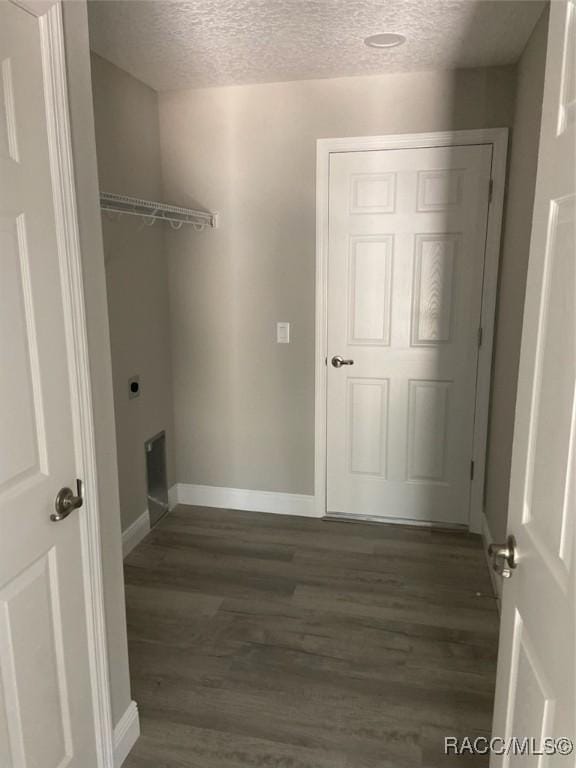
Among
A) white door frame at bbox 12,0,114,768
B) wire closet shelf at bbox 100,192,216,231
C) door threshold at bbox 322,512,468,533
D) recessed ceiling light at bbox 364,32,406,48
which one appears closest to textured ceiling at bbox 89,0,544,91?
recessed ceiling light at bbox 364,32,406,48

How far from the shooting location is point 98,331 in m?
1.62

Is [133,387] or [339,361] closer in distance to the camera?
[133,387]

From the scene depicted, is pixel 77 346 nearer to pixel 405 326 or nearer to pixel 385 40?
pixel 385 40

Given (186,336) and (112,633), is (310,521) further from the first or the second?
(112,633)

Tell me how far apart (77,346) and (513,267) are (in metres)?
2.06

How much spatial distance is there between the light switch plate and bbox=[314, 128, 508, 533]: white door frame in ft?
0.60

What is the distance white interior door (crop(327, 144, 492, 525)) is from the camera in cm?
309

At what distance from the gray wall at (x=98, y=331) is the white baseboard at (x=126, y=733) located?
3 cm

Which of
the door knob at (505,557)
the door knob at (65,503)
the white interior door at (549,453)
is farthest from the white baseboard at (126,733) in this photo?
the door knob at (505,557)

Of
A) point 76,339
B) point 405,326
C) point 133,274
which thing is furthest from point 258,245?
point 76,339

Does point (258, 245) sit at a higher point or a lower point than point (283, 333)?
higher

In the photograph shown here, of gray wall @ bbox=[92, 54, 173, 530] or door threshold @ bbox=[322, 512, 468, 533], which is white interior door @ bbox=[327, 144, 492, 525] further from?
gray wall @ bbox=[92, 54, 173, 530]

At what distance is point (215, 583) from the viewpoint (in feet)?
9.46

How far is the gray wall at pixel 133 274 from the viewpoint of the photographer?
2.84 m
